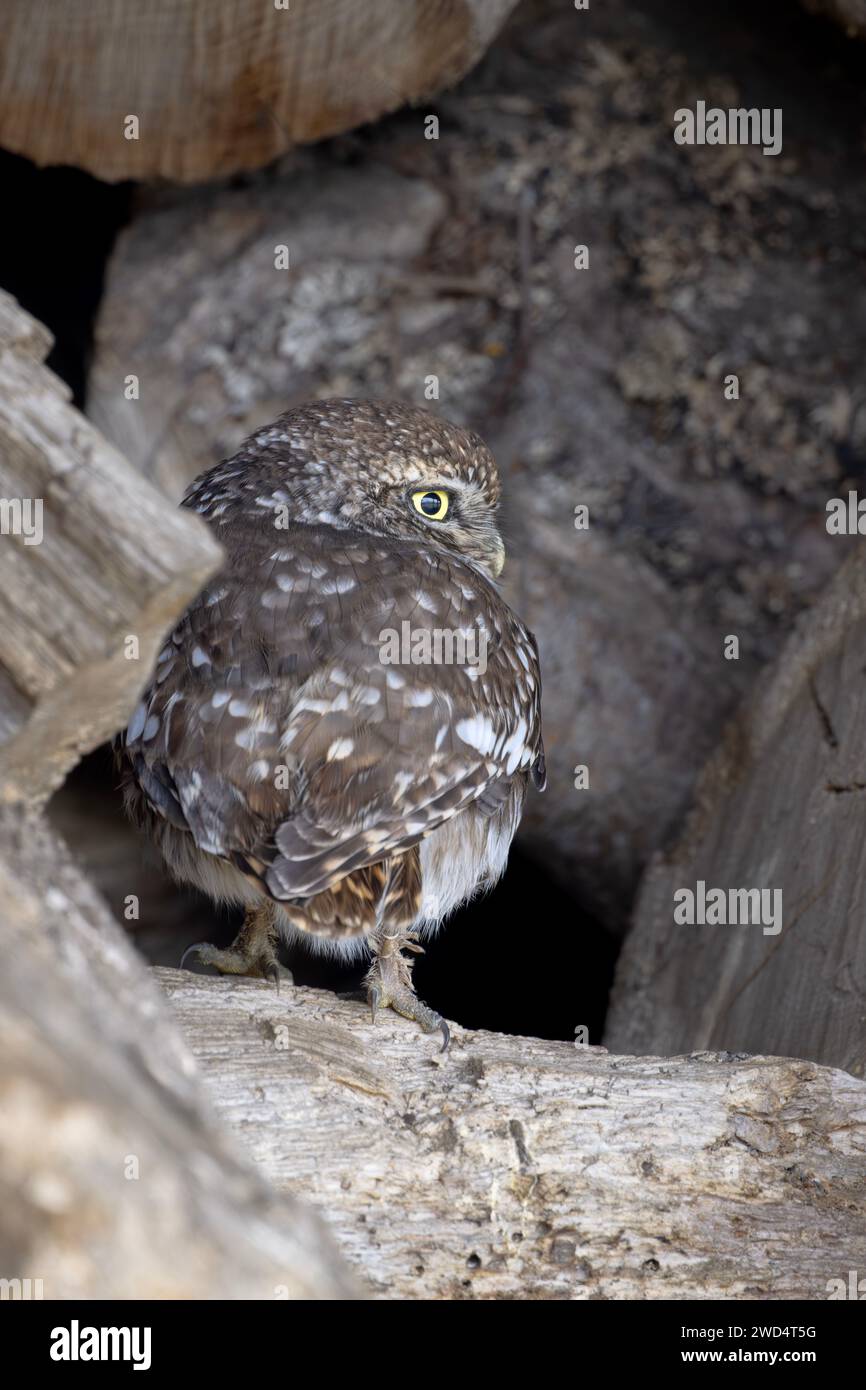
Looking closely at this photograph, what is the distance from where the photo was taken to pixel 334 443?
2.92 meters

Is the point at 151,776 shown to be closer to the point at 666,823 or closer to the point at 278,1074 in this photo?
the point at 278,1074

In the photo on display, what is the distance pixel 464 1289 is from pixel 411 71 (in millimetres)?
3084

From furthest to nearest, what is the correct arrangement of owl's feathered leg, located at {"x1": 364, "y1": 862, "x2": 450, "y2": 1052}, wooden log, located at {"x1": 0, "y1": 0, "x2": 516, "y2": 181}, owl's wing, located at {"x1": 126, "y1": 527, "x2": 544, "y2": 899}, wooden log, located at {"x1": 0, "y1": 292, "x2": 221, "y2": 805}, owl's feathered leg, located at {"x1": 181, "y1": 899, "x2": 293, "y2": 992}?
wooden log, located at {"x1": 0, "y1": 0, "x2": 516, "y2": 181}
owl's feathered leg, located at {"x1": 181, "y1": 899, "x2": 293, "y2": 992}
owl's feathered leg, located at {"x1": 364, "y1": 862, "x2": 450, "y2": 1052}
owl's wing, located at {"x1": 126, "y1": 527, "x2": 544, "y2": 899}
wooden log, located at {"x1": 0, "y1": 292, "x2": 221, "y2": 805}

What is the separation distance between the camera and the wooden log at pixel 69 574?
1.62 meters

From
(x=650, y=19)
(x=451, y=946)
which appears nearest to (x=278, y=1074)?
(x=451, y=946)

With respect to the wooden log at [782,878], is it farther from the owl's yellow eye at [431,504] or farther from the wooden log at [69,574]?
the wooden log at [69,574]

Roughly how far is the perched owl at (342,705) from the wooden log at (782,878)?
2.20ft

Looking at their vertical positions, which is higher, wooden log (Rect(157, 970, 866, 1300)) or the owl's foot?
the owl's foot

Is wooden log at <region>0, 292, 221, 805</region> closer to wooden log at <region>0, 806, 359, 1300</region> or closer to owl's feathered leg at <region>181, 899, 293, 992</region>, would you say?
wooden log at <region>0, 806, 359, 1300</region>

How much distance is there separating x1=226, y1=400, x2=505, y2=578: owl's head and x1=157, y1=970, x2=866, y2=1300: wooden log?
3.63 ft

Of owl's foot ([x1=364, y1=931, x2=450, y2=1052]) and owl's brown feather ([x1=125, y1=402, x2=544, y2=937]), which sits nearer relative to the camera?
owl's brown feather ([x1=125, y1=402, x2=544, y2=937])

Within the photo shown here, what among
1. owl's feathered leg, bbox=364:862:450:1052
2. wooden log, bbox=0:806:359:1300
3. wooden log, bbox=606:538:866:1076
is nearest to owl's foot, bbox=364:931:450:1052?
owl's feathered leg, bbox=364:862:450:1052

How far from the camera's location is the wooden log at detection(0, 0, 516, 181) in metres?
3.37

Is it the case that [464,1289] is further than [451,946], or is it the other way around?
[451,946]
